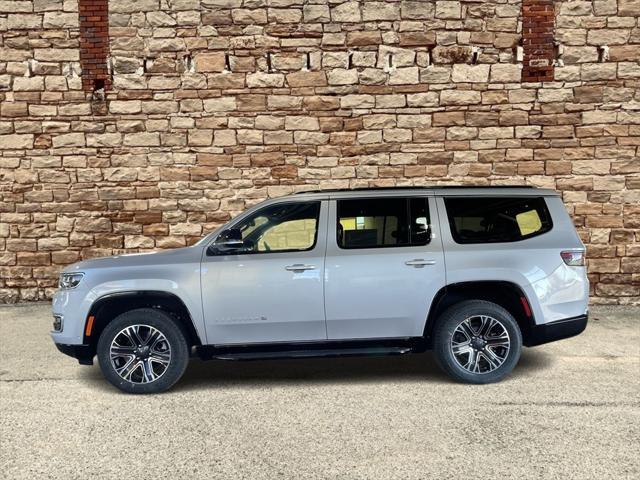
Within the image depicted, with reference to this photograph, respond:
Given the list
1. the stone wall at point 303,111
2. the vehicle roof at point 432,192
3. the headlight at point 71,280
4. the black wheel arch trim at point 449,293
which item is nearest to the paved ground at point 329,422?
the black wheel arch trim at point 449,293

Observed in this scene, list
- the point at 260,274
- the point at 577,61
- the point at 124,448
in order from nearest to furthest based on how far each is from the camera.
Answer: the point at 124,448 < the point at 260,274 < the point at 577,61

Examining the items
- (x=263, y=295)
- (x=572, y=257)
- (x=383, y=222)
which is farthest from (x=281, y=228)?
(x=572, y=257)

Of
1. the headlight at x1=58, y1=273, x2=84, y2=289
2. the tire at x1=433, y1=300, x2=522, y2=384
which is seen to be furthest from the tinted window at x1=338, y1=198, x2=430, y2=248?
the headlight at x1=58, y1=273, x2=84, y2=289

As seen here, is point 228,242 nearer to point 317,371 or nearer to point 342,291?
point 342,291

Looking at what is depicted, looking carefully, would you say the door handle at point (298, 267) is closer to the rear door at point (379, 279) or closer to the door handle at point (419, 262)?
the rear door at point (379, 279)

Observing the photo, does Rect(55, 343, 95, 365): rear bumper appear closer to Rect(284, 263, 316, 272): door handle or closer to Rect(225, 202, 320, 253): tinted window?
Rect(225, 202, 320, 253): tinted window

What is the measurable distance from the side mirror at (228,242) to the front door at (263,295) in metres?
0.01

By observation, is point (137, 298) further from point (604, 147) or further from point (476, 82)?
point (604, 147)

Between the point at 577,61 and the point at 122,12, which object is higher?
the point at 122,12

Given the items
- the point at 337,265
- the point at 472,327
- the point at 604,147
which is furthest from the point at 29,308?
the point at 604,147

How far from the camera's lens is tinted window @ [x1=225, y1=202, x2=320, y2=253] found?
5047 millimetres

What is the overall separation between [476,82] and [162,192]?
579 cm

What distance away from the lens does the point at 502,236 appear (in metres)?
5.12

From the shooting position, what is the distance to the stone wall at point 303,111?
8930 mm
